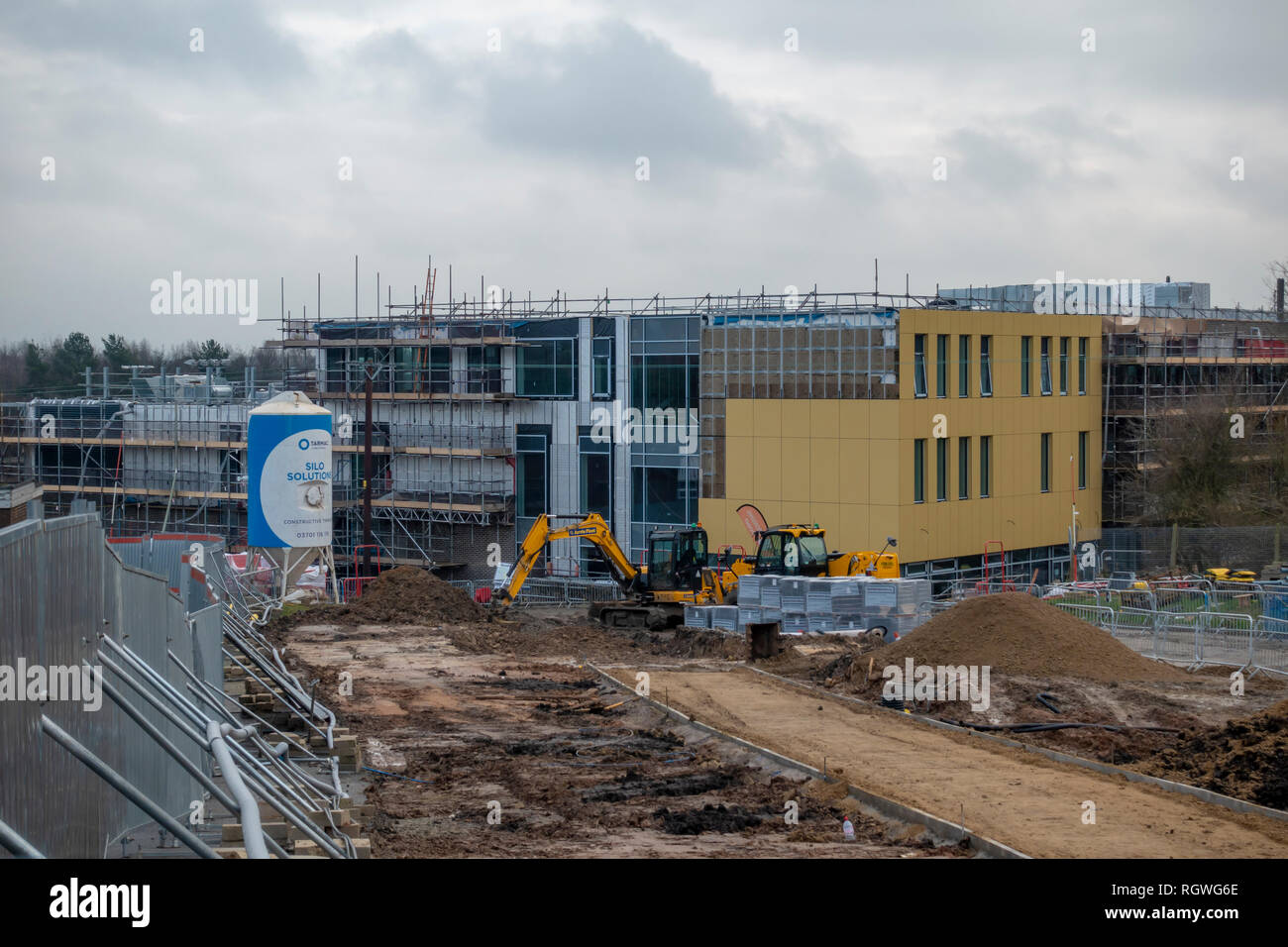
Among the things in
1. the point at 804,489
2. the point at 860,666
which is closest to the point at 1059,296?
the point at 804,489

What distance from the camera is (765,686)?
89.7 feet

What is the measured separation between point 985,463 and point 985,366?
336cm

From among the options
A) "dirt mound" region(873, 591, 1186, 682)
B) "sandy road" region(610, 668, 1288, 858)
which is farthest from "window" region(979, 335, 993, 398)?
"sandy road" region(610, 668, 1288, 858)

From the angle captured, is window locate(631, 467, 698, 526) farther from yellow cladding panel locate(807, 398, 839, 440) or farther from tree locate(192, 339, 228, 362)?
tree locate(192, 339, 228, 362)

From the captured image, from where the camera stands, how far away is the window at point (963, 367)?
4772cm

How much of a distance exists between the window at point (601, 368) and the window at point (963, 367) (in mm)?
12339

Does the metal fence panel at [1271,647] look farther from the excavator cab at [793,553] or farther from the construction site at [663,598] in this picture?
the excavator cab at [793,553]

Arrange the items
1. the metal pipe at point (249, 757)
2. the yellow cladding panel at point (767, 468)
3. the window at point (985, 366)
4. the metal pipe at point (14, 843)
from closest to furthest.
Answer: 1. the metal pipe at point (14, 843)
2. the metal pipe at point (249, 757)
3. the yellow cladding panel at point (767, 468)
4. the window at point (985, 366)

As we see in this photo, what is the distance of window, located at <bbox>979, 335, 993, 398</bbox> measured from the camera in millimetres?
48656

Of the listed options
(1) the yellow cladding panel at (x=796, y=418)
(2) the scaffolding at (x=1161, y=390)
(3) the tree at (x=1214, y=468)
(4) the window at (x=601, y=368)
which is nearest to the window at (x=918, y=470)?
(1) the yellow cladding panel at (x=796, y=418)

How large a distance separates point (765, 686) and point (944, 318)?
74.7ft

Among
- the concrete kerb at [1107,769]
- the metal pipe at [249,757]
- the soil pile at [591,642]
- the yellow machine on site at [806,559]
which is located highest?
the metal pipe at [249,757]

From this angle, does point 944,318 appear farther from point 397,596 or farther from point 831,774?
point 831,774

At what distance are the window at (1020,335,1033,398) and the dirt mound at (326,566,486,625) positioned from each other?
72.3ft
